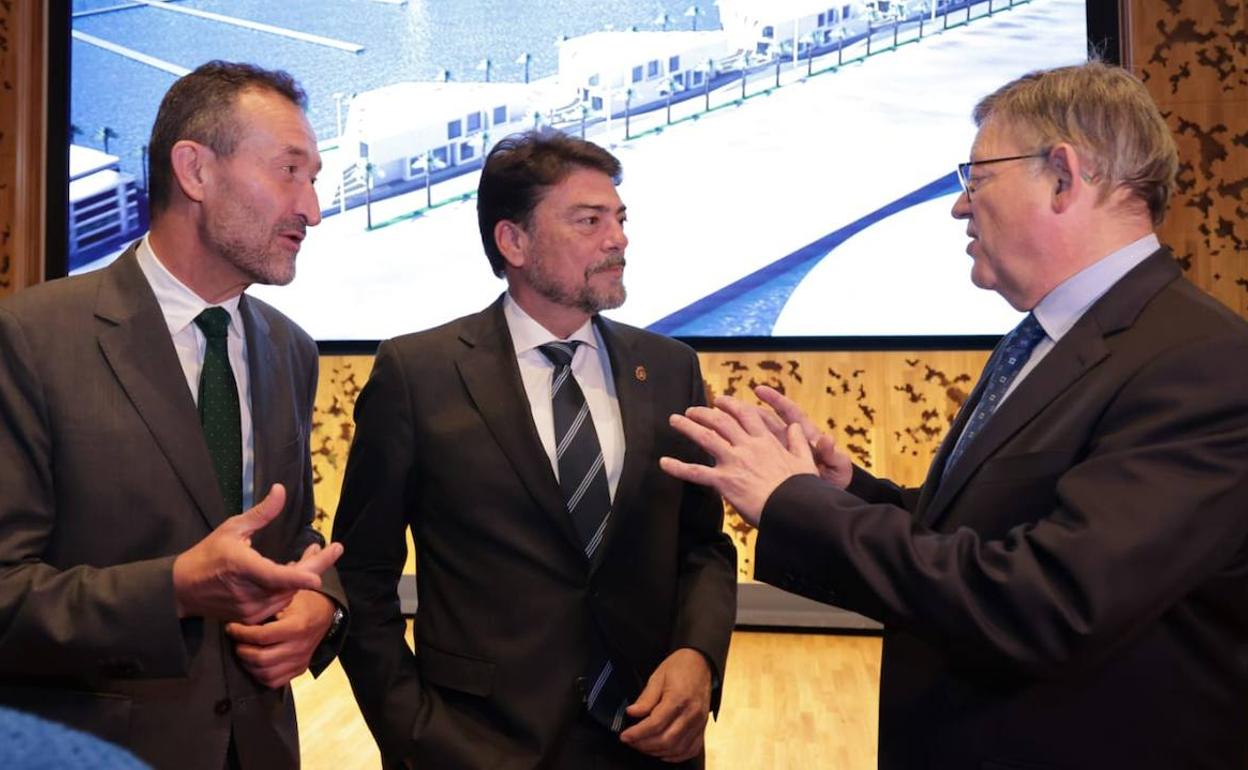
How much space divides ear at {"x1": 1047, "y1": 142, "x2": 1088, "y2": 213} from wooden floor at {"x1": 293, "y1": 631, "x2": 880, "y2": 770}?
2.47 m

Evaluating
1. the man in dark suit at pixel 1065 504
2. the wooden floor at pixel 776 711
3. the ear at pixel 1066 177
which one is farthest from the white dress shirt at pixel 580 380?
the wooden floor at pixel 776 711

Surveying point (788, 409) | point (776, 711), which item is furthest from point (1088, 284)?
point (776, 711)

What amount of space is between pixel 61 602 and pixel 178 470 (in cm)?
25

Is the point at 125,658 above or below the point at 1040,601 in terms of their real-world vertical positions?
below

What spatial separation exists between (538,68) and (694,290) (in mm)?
1356

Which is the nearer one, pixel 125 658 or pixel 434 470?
pixel 125 658

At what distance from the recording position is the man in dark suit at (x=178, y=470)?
4.93 feet

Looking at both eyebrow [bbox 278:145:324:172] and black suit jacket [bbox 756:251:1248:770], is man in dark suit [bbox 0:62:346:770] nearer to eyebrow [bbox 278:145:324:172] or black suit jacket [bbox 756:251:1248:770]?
eyebrow [bbox 278:145:324:172]

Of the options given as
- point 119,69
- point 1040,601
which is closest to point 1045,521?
point 1040,601

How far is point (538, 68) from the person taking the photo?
5.36 meters

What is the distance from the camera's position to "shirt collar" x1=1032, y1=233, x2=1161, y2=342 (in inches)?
59.2

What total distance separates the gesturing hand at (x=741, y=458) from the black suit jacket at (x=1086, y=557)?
4cm

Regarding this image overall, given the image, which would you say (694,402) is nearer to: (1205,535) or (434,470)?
(434,470)

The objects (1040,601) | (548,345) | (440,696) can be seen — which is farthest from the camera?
(548,345)
